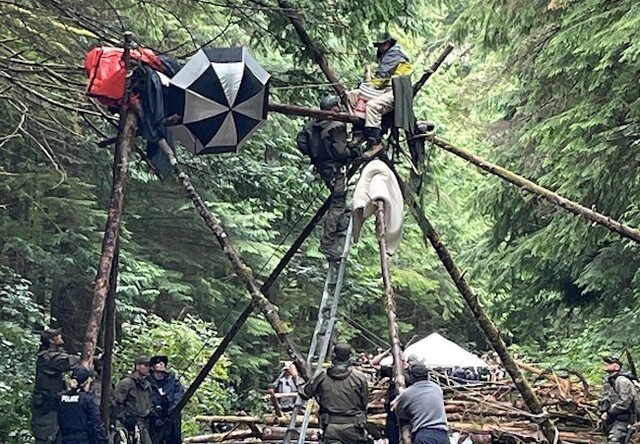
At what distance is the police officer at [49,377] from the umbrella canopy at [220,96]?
2.86m

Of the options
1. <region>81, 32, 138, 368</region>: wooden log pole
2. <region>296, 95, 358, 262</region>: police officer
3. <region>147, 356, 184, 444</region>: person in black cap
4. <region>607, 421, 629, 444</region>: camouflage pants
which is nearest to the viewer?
<region>81, 32, 138, 368</region>: wooden log pole

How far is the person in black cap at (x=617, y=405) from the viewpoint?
12.7 metres

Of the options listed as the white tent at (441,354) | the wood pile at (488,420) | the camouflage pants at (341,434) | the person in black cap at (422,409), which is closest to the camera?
the person in black cap at (422,409)

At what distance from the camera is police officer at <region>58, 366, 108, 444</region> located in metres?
9.84

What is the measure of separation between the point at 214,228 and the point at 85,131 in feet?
20.8

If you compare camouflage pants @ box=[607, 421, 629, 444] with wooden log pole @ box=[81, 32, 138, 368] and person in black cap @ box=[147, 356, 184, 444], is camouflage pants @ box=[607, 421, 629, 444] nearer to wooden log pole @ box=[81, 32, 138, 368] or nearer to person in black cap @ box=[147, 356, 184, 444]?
person in black cap @ box=[147, 356, 184, 444]

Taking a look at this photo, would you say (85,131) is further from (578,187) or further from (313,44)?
(578,187)

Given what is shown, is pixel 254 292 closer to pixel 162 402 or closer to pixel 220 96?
pixel 220 96

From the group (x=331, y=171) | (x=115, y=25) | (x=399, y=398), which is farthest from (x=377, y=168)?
(x=115, y=25)

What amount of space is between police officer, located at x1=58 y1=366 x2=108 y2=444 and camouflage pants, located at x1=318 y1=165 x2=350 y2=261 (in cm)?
294

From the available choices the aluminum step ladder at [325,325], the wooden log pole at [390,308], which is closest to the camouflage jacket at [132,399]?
the aluminum step ladder at [325,325]

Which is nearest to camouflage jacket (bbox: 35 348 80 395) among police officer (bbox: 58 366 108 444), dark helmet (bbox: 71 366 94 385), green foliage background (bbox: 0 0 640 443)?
police officer (bbox: 58 366 108 444)

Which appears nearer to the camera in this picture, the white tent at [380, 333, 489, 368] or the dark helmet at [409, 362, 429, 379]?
the dark helmet at [409, 362, 429, 379]

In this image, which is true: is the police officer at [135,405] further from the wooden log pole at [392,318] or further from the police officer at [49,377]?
the wooden log pole at [392,318]
